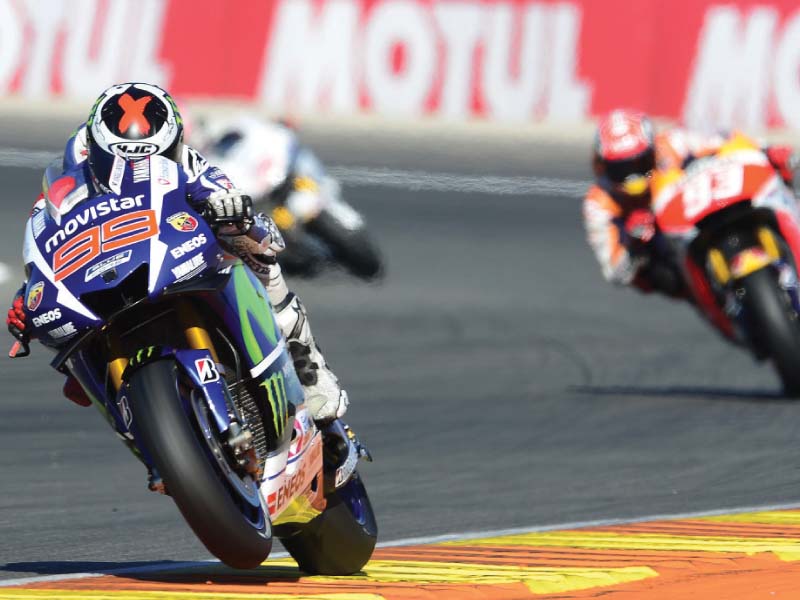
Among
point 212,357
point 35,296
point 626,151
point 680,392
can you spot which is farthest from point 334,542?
point 680,392

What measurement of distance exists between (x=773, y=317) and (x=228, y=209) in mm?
5231

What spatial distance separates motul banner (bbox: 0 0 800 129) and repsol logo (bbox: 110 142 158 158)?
583 inches

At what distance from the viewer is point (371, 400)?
10.3 meters

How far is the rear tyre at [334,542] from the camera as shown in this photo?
5.41 meters

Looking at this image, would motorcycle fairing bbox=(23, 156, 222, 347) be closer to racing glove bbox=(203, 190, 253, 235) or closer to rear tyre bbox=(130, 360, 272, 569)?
racing glove bbox=(203, 190, 253, 235)

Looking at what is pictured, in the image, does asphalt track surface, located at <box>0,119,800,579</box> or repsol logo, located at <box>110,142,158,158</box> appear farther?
asphalt track surface, located at <box>0,119,800,579</box>

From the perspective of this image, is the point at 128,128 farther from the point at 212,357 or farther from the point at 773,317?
the point at 773,317

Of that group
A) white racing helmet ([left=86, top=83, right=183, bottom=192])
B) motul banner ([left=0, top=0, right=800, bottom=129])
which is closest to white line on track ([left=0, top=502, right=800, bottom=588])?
white racing helmet ([left=86, top=83, right=183, bottom=192])

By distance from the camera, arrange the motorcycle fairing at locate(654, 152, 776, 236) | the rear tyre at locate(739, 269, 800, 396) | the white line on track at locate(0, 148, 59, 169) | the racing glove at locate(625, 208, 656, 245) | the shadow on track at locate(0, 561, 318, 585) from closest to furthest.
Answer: the shadow on track at locate(0, 561, 318, 585), the rear tyre at locate(739, 269, 800, 396), the motorcycle fairing at locate(654, 152, 776, 236), the racing glove at locate(625, 208, 656, 245), the white line on track at locate(0, 148, 59, 169)

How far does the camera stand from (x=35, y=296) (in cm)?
472

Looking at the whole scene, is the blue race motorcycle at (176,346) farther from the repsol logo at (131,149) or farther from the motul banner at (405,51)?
the motul banner at (405,51)

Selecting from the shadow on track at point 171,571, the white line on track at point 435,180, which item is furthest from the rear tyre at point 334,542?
the white line on track at point 435,180

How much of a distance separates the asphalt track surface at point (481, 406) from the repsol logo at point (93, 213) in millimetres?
1349

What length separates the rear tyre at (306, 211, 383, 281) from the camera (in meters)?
14.2
